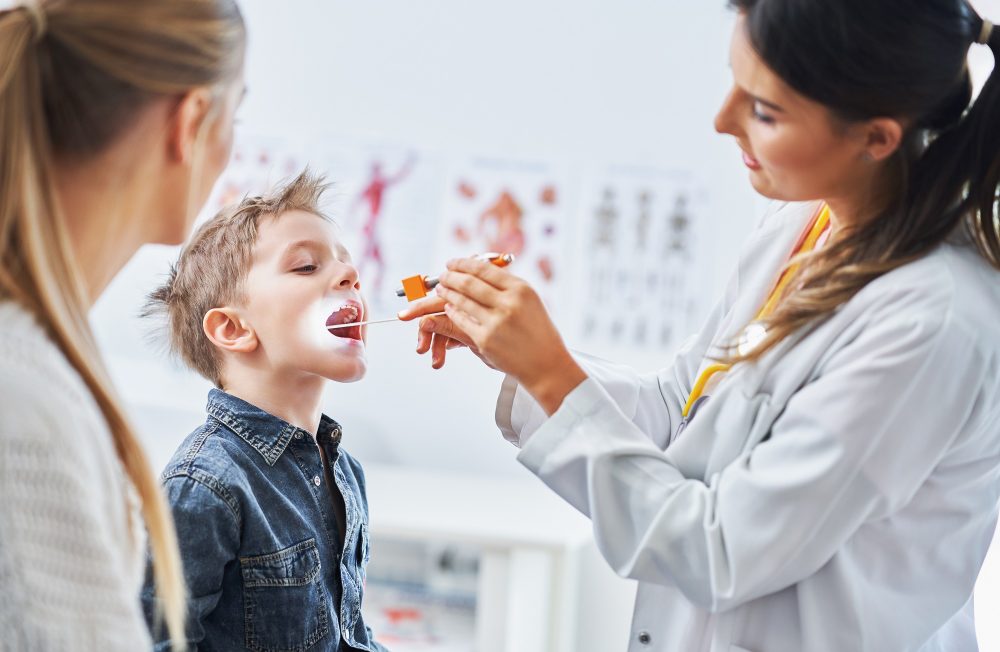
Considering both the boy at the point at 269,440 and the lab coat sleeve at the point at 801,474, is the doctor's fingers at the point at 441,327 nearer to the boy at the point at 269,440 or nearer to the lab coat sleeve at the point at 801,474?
the boy at the point at 269,440

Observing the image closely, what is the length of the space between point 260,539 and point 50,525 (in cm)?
56

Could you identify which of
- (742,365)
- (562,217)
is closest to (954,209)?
(742,365)

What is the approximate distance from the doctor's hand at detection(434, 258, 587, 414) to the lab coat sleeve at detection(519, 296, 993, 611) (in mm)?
80

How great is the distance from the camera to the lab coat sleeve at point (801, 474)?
41.6 inches

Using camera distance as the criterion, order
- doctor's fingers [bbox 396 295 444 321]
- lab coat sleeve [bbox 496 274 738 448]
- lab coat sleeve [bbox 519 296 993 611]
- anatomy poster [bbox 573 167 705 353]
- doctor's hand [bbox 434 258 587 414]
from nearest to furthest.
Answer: lab coat sleeve [bbox 519 296 993 611]
doctor's hand [bbox 434 258 587 414]
doctor's fingers [bbox 396 295 444 321]
lab coat sleeve [bbox 496 274 738 448]
anatomy poster [bbox 573 167 705 353]

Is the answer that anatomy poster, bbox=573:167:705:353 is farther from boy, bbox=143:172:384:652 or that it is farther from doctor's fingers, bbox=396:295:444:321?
doctor's fingers, bbox=396:295:444:321

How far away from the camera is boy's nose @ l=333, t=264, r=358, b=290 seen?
1484 millimetres

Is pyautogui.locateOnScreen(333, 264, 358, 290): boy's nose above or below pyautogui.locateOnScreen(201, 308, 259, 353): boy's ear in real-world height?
above

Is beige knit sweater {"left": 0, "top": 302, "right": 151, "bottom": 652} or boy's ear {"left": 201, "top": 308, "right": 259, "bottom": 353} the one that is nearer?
beige knit sweater {"left": 0, "top": 302, "right": 151, "bottom": 652}

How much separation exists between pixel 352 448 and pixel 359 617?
4.12 ft

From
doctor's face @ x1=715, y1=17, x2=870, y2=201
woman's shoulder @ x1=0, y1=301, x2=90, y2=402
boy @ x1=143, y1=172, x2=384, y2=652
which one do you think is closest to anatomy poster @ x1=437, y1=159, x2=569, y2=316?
boy @ x1=143, y1=172, x2=384, y2=652

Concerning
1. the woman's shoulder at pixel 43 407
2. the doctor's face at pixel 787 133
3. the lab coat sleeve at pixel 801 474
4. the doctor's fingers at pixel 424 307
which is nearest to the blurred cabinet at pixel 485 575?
the doctor's fingers at pixel 424 307

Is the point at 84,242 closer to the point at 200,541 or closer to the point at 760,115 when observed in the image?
the point at 200,541

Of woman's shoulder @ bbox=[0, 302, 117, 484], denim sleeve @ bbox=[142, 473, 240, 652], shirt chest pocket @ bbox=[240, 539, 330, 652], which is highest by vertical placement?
woman's shoulder @ bbox=[0, 302, 117, 484]
